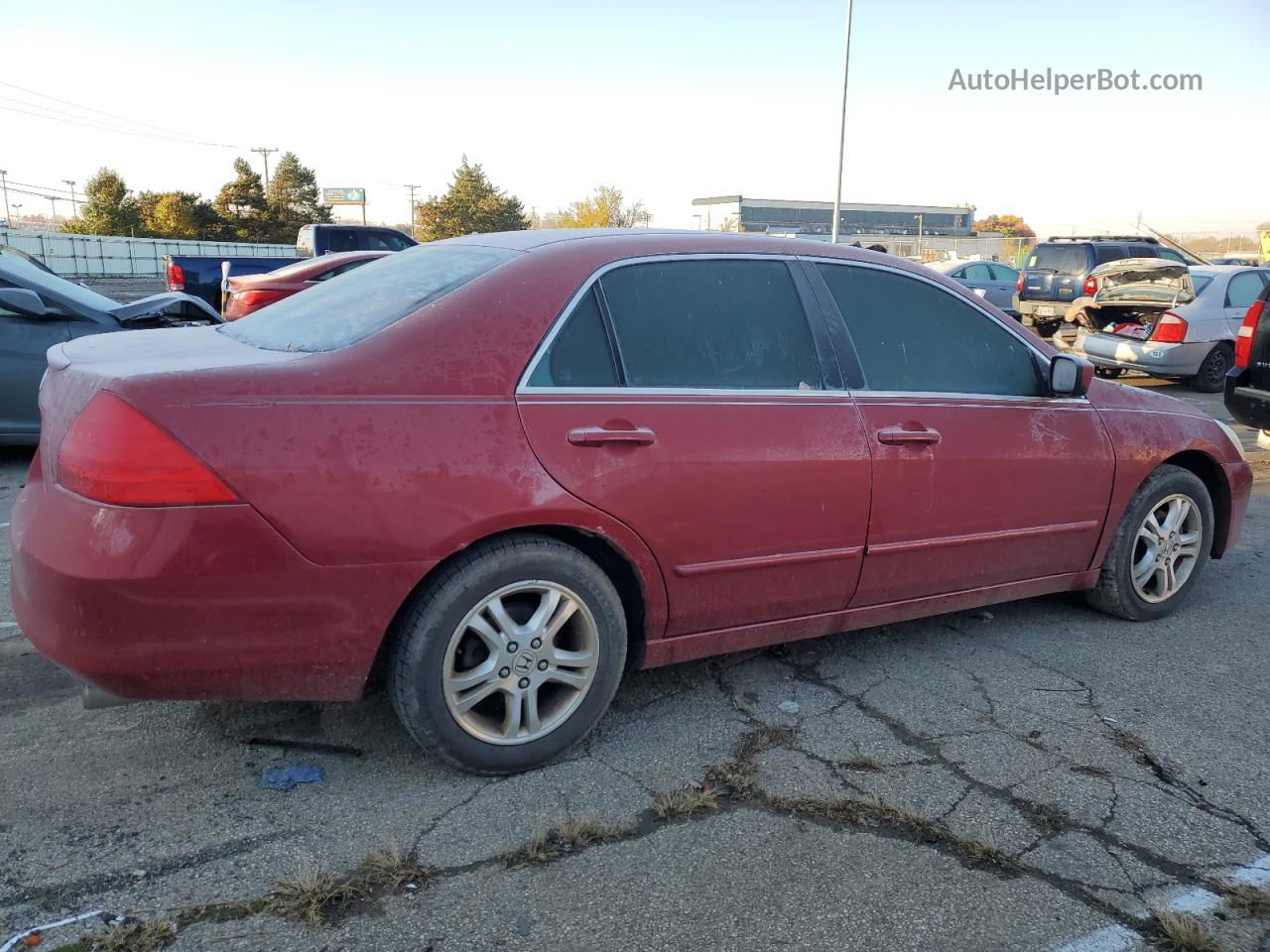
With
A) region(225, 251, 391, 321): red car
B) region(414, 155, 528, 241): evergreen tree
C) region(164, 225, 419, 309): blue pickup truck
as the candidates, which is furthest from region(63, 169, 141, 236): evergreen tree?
region(225, 251, 391, 321): red car

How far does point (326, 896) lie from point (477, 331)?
1.56m

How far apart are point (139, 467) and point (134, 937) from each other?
1084 millimetres

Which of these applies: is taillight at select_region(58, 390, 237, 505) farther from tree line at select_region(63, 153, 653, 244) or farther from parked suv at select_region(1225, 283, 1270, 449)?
tree line at select_region(63, 153, 653, 244)

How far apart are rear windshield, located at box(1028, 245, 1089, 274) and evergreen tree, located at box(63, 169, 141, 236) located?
49.0 meters

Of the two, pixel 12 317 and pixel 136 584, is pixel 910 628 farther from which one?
pixel 12 317

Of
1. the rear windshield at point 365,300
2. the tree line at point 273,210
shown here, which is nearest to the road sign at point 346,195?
the tree line at point 273,210

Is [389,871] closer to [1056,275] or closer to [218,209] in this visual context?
[1056,275]

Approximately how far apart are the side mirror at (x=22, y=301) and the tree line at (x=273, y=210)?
147 ft

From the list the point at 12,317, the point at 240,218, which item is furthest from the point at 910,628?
the point at 240,218

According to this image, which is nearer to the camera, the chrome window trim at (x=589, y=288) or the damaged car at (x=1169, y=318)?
the chrome window trim at (x=589, y=288)

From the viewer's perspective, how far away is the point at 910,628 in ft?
14.6

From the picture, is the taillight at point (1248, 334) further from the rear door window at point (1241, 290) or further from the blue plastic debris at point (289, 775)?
the blue plastic debris at point (289, 775)

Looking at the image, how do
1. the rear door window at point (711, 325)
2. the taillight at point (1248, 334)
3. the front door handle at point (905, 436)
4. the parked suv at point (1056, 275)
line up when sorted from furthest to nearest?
the parked suv at point (1056, 275), the taillight at point (1248, 334), the front door handle at point (905, 436), the rear door window at point (711, 325)

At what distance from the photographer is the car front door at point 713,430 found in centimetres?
307
